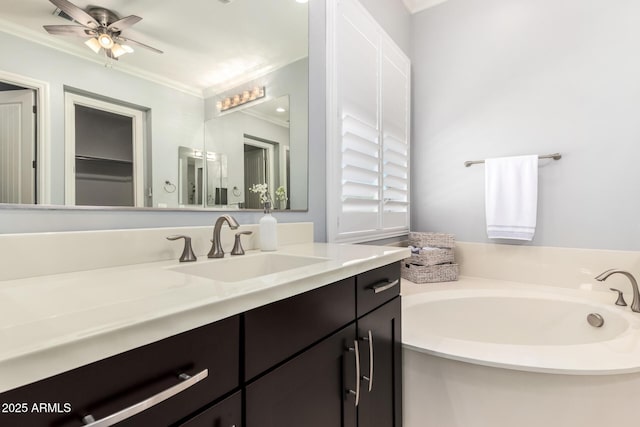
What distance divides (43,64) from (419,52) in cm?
253

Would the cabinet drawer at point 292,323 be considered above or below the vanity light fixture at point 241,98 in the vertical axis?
below

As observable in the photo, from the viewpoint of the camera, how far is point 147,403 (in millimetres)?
418

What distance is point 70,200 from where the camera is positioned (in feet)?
2.72

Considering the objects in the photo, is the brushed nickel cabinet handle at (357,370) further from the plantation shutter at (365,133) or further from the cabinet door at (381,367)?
the plantation shutter at (365,133)

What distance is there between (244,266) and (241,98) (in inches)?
28.0

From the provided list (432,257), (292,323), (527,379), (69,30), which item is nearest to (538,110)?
(432,257)

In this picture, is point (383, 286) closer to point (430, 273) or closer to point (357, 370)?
point (357, 370)

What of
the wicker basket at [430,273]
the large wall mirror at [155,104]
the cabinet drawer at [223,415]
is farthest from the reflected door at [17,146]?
the wicker basket at [430,273]

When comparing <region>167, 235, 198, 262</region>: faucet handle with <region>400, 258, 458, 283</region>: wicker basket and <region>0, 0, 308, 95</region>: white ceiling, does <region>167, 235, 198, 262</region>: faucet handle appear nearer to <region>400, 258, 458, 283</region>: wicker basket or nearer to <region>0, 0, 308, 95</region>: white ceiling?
<region>0, 0, 308, 95</region>: white ceiling

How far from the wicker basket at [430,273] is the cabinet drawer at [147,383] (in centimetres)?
181

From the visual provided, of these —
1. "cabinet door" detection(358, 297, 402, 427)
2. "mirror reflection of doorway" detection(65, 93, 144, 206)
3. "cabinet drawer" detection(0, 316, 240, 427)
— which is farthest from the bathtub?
"mirror reflection of doorway" detection(65, 93, 144, 206)

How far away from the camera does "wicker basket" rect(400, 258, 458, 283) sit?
7.09 ft

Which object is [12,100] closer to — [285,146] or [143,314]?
[143,314]

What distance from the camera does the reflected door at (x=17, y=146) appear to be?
73 cm
